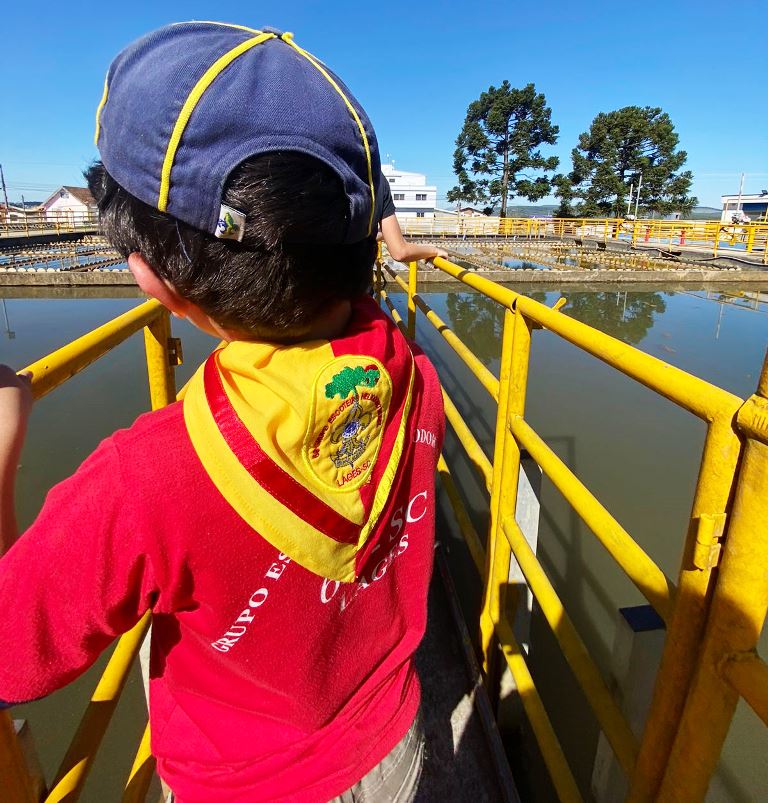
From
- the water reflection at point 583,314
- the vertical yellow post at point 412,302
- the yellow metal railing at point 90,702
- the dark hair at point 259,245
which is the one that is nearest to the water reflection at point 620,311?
the water reflection at point 583,314

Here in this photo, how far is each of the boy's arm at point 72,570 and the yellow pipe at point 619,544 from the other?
616 mm

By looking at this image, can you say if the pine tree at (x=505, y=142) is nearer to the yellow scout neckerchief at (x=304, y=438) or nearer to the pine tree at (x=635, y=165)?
the pine tree at (x=635, y=165)

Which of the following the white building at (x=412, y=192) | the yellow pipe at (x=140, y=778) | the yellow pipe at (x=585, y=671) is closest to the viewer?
the yellow pipe at (x=585, y=671)

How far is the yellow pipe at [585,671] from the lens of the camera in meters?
0.83

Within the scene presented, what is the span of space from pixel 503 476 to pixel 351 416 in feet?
2.80

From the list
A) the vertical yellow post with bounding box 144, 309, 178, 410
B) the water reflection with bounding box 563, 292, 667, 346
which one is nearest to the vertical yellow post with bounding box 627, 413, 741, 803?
the vertical yellow post with bounding box 144, 309, 178, 410

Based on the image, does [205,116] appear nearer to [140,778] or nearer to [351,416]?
[351,416]

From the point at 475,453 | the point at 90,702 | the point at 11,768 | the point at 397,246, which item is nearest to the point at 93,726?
the point at 90,702

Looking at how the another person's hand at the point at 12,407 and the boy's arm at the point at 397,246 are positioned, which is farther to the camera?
the boy's arm at the point at 397,246

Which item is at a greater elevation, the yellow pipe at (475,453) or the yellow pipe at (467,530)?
the yellow pipe at (475,453)

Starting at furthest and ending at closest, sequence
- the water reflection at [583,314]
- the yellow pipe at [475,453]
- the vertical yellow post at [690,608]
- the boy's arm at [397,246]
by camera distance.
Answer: the water reflection at [583,314]
the boy's arm at [397,246]
the yellow pipe at [475,453]
the vertical yellow post at [690,608]

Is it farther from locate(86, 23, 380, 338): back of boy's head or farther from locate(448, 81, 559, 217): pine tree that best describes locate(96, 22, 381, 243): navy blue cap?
locate(448, 81, 559, 217): pine tree

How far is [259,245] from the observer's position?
1.66 ft

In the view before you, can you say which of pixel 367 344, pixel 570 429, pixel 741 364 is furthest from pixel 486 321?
pixel 367 344
